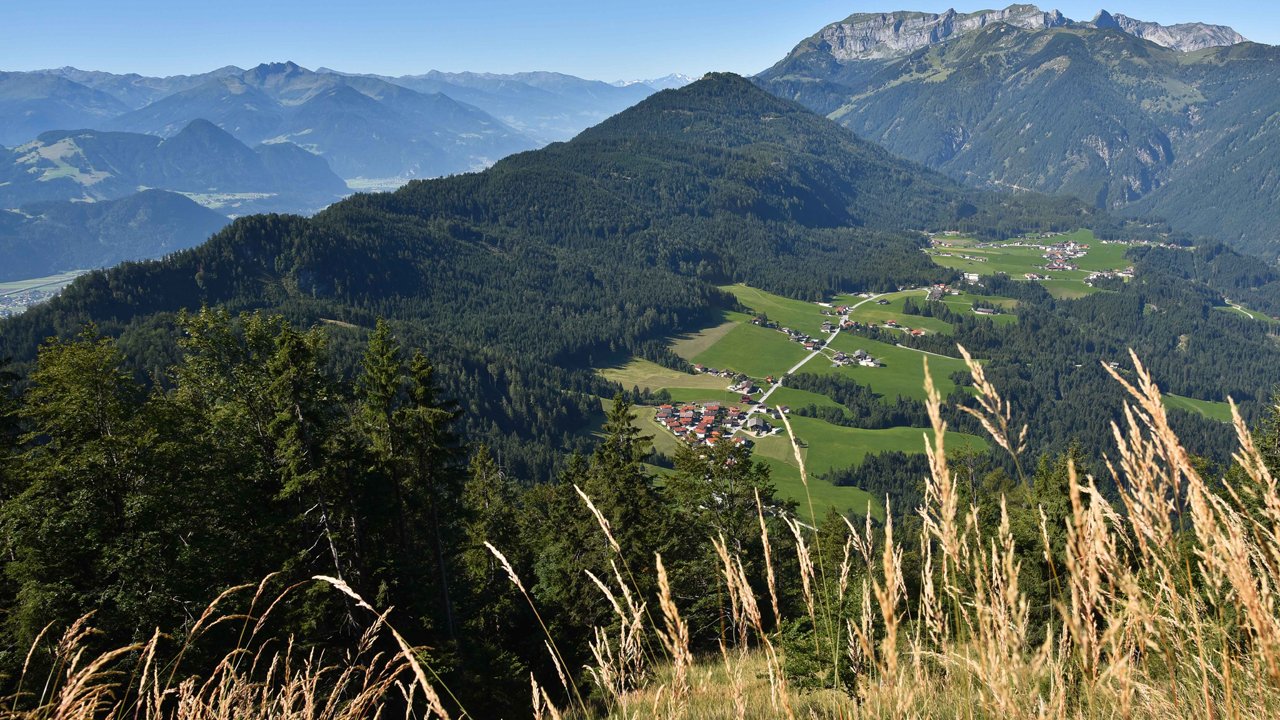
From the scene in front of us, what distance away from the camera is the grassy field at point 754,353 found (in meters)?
141

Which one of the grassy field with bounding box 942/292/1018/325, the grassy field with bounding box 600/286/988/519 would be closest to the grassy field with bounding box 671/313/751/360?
the grassy field with bounding box 600/286/988/519

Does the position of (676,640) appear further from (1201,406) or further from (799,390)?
(1201,406)

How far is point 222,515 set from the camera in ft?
49.7

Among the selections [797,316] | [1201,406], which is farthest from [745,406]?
[1201,406]

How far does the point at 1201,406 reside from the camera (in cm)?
13812

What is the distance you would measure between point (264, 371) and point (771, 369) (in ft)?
417

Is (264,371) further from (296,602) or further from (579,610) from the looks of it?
(579,610)

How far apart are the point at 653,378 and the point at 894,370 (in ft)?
169

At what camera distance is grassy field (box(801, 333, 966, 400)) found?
4948 inches

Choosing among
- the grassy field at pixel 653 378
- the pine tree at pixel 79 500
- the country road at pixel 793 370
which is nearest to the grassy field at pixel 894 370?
the country road at pixel 793 370

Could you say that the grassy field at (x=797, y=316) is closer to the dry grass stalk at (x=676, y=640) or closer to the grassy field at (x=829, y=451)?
the grassy field at (x=829, y=451)

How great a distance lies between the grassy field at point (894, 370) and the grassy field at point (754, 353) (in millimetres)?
7397

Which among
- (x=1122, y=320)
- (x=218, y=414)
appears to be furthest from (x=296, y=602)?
(x=1122, y=320)

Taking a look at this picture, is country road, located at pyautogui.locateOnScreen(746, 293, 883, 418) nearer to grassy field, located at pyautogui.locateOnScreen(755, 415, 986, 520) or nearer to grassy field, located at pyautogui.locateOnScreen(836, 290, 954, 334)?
grassy field, located at pyautogui.locateOnScreen(755, 415, 986, 520)
